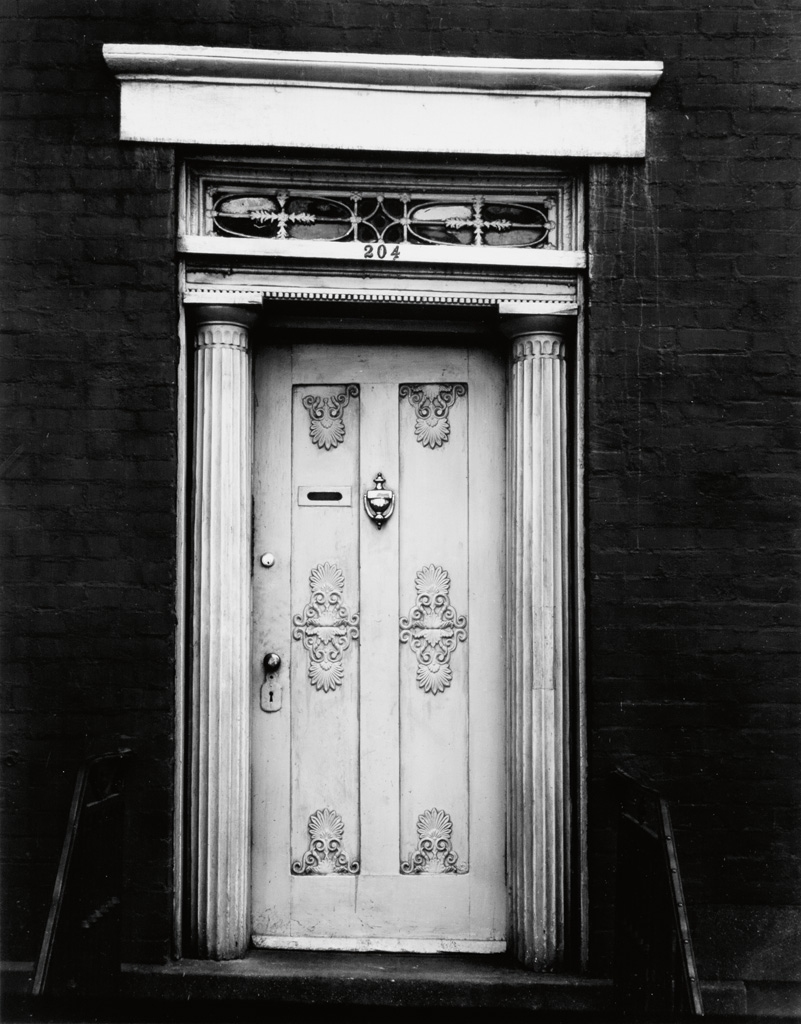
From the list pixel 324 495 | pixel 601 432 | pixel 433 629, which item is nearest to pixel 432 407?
pixel 324 495

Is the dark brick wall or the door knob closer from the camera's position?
the dark brick wall

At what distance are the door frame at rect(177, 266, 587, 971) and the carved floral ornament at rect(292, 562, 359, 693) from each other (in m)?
0.31

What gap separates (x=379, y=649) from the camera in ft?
14.7

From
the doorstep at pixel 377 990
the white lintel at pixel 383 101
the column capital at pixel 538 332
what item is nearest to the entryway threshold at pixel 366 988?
the doorstep at pixel 377 990

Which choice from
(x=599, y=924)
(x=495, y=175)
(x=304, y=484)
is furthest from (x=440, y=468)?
(x=599, y=924)

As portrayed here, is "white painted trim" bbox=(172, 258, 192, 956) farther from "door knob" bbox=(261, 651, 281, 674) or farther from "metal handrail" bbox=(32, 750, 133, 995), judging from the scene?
"door knob" bbox=(261, 651, 281, 674)

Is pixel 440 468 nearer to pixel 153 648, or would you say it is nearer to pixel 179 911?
pixel 153 648

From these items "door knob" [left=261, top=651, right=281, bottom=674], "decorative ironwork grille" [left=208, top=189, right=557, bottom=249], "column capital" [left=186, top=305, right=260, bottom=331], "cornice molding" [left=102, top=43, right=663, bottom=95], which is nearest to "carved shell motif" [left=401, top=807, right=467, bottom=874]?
"door knob" [left=261, top=651, right=281, bottom=674]

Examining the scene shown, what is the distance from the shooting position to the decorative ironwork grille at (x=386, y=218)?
4.36m

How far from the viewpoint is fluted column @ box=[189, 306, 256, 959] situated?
4164 mm

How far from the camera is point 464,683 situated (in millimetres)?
4484

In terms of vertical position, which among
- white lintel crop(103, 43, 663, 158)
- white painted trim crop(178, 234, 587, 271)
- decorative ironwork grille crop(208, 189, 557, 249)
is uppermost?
white lintel crop(103, 43, 663, 158)

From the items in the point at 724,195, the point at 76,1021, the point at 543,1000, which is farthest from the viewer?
the point at 724,195

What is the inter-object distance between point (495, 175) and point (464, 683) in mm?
2192
